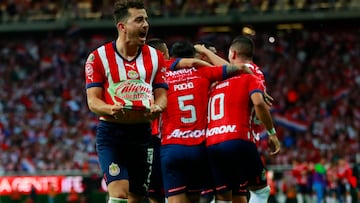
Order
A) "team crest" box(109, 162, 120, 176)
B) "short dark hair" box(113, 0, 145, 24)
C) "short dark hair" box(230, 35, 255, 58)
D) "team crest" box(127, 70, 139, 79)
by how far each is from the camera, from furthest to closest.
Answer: "short dark hair" box(230, 35, 255, 58)
"short dark hair" box(113, 0, 145, 24)
"team crest" box(127, 70, 139, 79)
"team crest" box(109, 162, 120, 176)

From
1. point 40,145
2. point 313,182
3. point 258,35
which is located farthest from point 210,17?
point 313,182

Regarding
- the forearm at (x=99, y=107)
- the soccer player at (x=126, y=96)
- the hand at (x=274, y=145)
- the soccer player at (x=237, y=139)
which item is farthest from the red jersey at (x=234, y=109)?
the forearm at (x=99, y=107)

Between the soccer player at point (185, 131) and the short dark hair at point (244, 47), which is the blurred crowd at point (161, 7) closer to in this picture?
the short dark hair at point (244, 47)

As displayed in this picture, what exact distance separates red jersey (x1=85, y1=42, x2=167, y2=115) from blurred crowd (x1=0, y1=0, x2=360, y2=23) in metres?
27.7

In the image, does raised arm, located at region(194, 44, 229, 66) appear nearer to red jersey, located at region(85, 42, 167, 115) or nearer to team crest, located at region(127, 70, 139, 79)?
red jersey, located at region(85, 42, 167, 115)

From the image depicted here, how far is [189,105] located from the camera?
30.6 feet

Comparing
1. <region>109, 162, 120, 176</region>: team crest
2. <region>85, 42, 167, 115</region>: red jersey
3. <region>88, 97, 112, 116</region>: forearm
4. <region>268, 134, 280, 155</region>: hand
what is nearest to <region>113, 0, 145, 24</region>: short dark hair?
<region>85, 42, 167, 115</region>: red jersey

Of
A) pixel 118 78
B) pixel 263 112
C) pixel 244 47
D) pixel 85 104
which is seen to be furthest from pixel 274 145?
pixel 85 104

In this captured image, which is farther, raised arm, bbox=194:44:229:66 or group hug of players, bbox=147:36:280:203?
raised arm, bbox=194:44:229:66

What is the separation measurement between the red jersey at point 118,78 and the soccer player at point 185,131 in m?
1.21

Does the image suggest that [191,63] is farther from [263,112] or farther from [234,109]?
[263,112]

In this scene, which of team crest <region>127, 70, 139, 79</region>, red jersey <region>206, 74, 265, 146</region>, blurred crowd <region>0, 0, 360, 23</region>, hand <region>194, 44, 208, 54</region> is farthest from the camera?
blurred crowd <region>0, 0, 360, 23</region>

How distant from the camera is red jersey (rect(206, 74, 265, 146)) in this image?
9016mm

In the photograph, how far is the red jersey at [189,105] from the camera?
9312 mm
